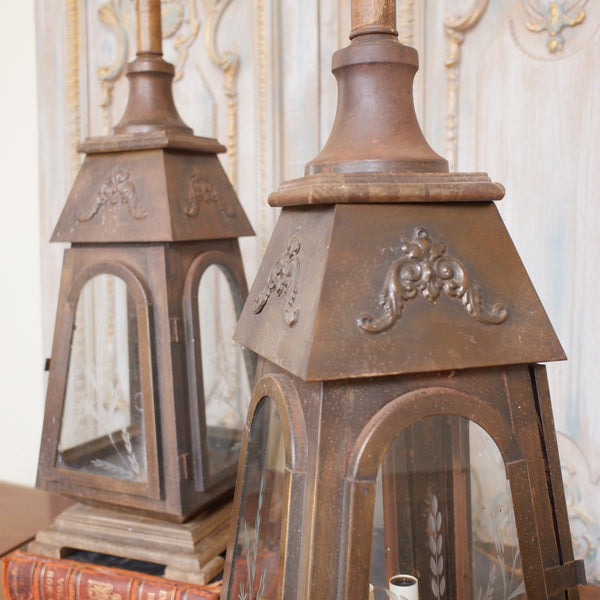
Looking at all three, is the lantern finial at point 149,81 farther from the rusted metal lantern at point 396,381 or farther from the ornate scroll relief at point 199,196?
the rusted metal lantern at point 396,381

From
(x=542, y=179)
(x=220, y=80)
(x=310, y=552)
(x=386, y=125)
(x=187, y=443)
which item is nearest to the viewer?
(x=310, y=552)

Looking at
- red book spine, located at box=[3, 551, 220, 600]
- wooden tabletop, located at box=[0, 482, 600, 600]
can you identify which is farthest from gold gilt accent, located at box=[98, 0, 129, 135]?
red book spine, located at box=[3, 551, 220, 600]

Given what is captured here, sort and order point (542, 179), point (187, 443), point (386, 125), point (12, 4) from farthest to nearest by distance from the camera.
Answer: point (12, 4) → point (542, 179) → point (187, 443) → point (386, 125)

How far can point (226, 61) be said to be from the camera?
1.58 meters

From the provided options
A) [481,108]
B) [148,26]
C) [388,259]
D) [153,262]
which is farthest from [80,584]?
[481,108]

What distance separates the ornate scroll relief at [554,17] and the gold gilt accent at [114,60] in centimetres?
94

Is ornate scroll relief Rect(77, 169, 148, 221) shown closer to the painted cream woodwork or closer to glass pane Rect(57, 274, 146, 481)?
glass pane Rect(57, 274, 146, 481)

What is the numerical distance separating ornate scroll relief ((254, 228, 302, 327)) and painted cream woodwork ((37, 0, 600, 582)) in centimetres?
68

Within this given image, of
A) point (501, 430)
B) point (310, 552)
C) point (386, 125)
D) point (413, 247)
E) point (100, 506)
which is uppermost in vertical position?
point (386, 125)

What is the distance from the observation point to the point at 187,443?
1131 millimetres

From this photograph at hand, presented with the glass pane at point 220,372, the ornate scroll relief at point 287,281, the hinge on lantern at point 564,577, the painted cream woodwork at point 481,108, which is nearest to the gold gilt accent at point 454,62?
the painted cream woodwork at point 481,108

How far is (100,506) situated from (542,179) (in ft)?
3.21

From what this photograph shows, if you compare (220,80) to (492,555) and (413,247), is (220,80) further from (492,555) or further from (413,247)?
(492,555)

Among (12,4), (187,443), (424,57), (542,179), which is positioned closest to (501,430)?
(187,443)
